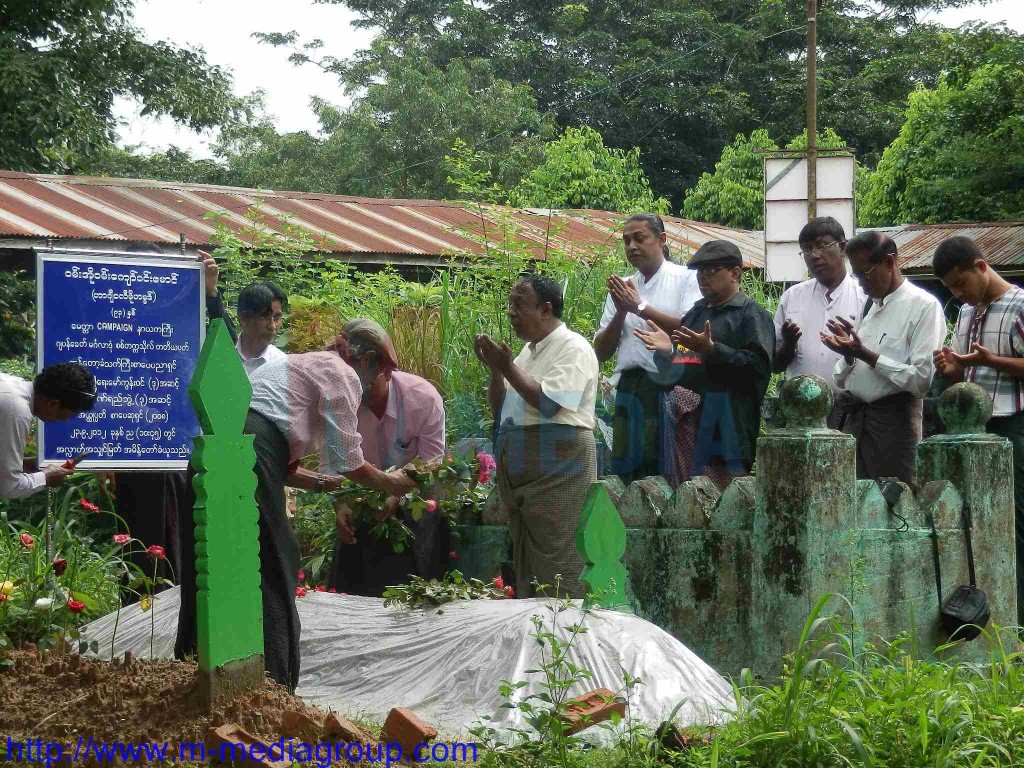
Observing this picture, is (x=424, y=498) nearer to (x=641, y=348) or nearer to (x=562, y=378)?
(x=562, y=378)

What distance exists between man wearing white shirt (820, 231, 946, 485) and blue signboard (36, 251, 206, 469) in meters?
2.96

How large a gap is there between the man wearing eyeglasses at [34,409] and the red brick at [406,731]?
2362 mm

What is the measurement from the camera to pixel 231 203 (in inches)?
520

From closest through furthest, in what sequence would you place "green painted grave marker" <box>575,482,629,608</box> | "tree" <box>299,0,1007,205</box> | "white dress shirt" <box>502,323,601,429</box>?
"green painted grave marker" <box>575,482,629,608</box> < "white dress shirt" <box>502,323,601,429</box> < "tree" <box>299,0,1007,205</box>

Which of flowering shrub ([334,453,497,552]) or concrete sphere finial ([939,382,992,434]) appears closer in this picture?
concrete sphere finial ([939,382,992,434])

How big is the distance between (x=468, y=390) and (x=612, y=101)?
22.6 meters

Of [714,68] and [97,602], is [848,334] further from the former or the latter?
[714,68]

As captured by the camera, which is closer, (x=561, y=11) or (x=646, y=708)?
(x=646, y=708)

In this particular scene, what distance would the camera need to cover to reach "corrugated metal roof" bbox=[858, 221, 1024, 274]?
18.2 meters

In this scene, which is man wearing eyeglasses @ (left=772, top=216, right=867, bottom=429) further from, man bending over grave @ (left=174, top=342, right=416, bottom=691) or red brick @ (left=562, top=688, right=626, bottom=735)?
red brick @ (left=562, top=688, right=626, bottom=735)

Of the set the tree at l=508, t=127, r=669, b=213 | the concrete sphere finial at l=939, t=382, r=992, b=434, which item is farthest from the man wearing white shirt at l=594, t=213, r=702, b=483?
the tree at l=508, t=127, r=669, b=213

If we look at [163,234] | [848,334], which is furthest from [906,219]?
[848,334]

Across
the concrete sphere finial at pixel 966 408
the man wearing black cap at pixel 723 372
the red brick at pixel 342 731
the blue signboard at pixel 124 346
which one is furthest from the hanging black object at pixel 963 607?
the blue signboard at pixel 124 346

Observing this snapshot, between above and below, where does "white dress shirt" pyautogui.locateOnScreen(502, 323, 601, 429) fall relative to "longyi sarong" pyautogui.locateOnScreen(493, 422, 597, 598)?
above
